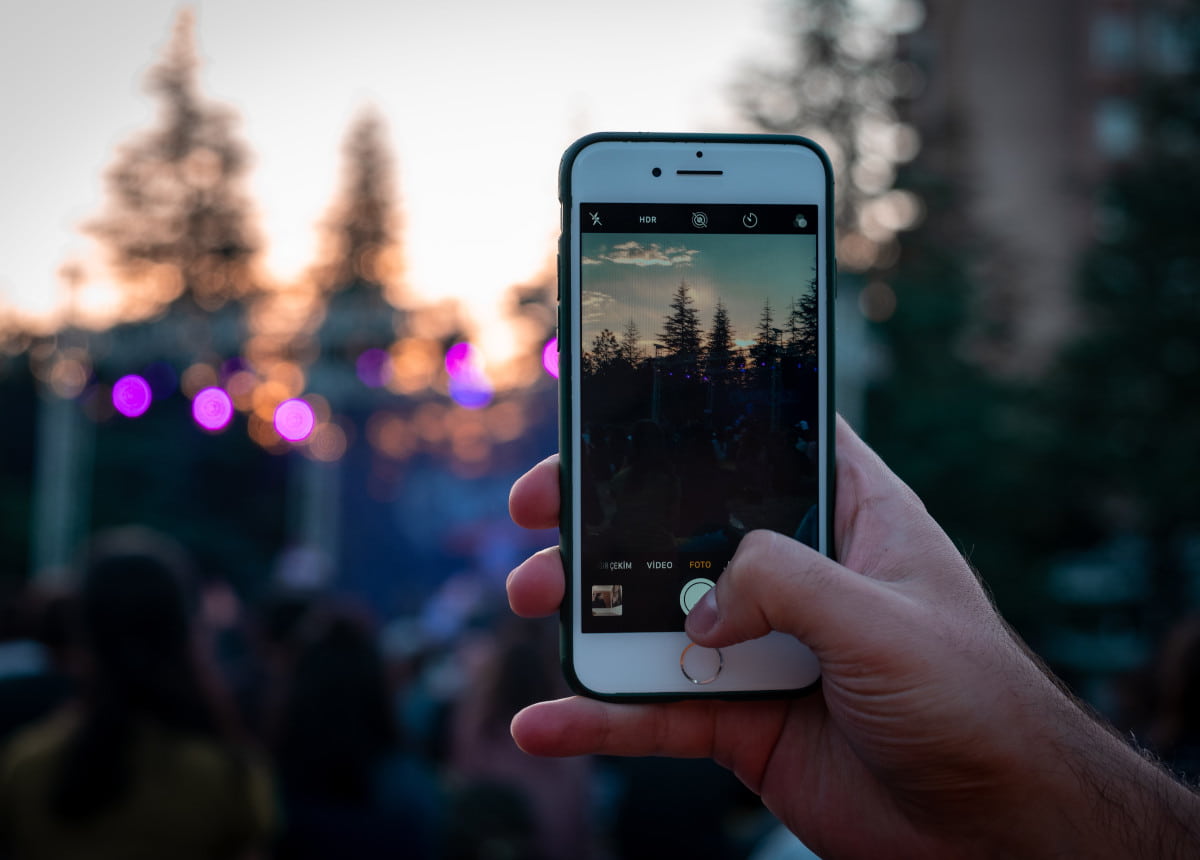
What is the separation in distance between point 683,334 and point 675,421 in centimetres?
17

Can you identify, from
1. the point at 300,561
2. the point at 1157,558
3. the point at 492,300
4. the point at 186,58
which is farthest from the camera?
the point at 186,58

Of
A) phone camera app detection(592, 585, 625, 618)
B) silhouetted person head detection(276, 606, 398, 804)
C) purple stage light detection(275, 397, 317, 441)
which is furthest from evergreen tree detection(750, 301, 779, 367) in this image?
purple stage light detection(275, 397, 317, 441)

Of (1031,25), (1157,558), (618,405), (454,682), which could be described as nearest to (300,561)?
(454,682)

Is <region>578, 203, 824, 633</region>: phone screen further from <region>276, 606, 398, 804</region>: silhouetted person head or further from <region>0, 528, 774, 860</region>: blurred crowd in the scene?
<region>276, 606, 398, 804</region>: silhouetted person head

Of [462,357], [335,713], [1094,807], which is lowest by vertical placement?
[335,713]

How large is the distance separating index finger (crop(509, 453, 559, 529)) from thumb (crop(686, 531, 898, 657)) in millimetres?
410

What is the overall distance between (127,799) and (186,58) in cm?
3953

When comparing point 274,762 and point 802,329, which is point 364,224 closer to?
point 274,762

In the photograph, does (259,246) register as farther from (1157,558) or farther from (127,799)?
(127,799)

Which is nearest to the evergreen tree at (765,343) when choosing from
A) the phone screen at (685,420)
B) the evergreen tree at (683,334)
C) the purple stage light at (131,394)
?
the phone screen at (685,420)

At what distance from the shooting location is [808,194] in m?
2.17

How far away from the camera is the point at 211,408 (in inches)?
608

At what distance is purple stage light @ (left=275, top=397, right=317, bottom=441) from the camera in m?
16.7

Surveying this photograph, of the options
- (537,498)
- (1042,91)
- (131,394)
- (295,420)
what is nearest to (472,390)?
(295,420)
